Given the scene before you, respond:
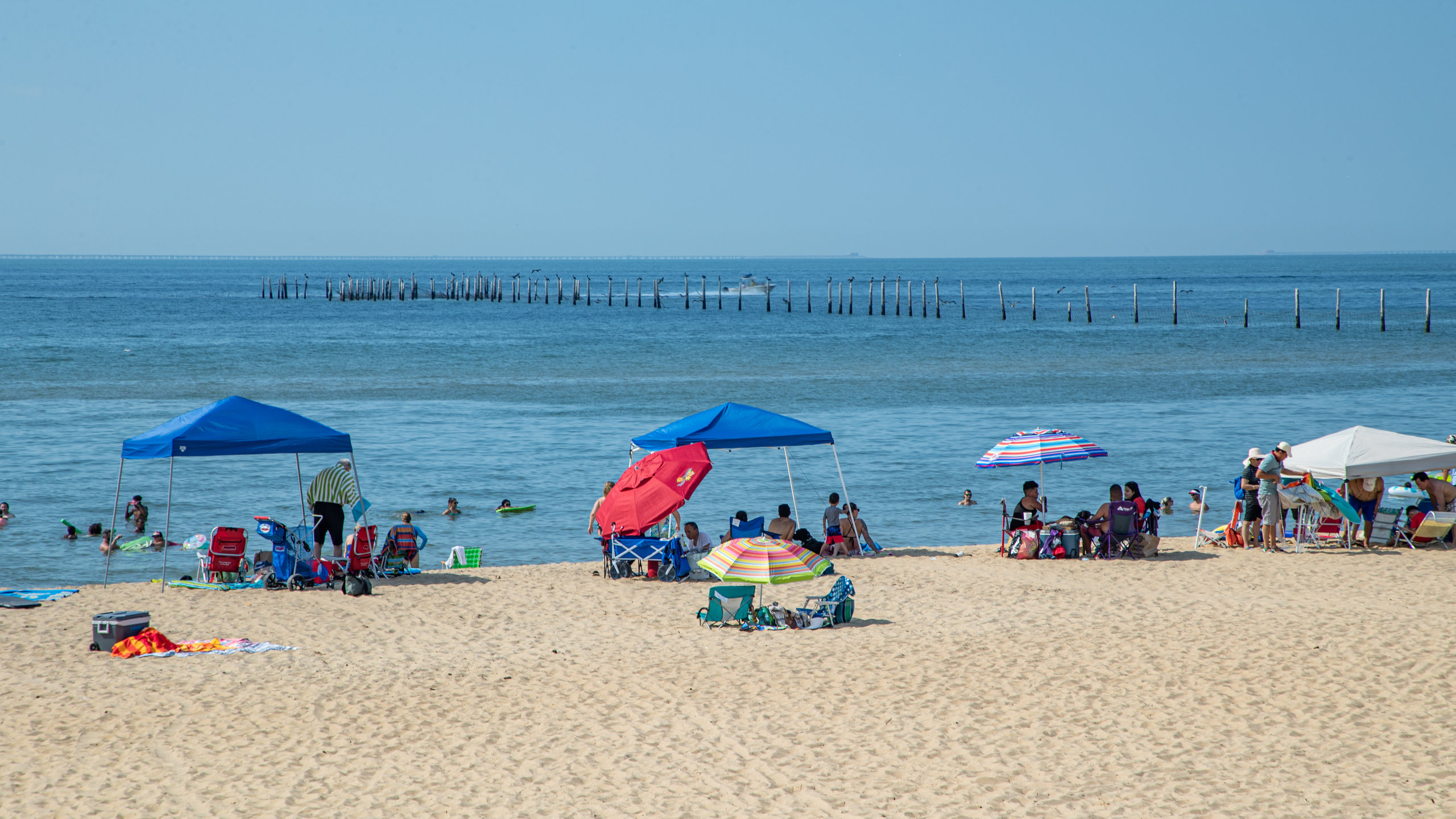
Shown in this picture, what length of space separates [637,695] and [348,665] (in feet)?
8.27

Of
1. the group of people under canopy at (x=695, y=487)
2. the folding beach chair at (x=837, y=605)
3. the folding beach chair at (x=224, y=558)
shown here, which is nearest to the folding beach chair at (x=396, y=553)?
the folding beach chair at (x=224, y=558)

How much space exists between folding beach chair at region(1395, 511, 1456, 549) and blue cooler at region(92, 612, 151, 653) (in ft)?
44.8

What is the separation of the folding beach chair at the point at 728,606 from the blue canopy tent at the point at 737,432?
276 centimetres

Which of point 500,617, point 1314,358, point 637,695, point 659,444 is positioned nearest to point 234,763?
point 637,695

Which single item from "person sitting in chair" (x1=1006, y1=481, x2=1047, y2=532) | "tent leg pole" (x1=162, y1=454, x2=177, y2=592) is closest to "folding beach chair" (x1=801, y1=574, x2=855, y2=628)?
"person sitting in chair" (x1=1006, y1=481, x2=1047, y2=532)

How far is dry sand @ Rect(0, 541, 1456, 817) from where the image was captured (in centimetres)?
684

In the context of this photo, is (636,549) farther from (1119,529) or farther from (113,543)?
(113,543)

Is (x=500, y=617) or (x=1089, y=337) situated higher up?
(x=1089, y=337)

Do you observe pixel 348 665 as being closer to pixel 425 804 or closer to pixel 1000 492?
pixel 425 804

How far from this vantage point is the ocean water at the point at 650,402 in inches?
746

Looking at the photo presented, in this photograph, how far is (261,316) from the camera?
78.2 metres

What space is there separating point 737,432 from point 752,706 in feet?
17.5

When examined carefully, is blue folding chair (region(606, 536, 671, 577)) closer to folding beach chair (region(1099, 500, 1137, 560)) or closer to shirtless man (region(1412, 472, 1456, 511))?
folding beach chair (region(1099, 500, 1137, 560))

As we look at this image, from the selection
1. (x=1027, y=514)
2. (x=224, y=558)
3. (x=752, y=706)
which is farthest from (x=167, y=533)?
(x=1027, y=514)
